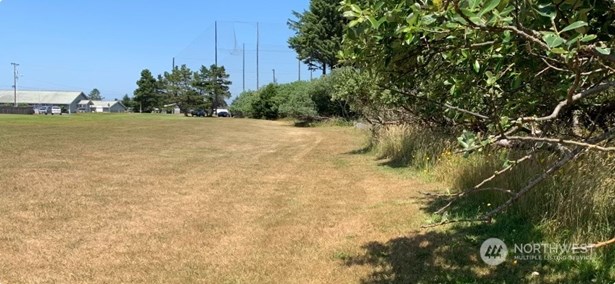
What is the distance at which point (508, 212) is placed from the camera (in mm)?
5758

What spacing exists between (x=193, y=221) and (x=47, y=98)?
5453 inches

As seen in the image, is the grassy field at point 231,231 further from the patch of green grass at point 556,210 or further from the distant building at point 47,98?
the distant building at point 47,98

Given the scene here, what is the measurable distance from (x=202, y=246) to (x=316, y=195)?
3480mm

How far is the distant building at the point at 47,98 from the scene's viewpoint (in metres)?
124

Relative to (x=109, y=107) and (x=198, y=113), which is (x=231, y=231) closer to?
(x=198, y=113)

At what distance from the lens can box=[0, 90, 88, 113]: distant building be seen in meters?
124

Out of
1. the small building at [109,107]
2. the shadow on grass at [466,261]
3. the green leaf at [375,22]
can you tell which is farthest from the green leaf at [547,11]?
the small building at [109,107]

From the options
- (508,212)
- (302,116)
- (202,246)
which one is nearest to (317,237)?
(202,246)

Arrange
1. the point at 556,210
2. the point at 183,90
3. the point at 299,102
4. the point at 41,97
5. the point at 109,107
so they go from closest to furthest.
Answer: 1. the point at 556,210
2. the point at 299,102
3. the point at 183,90
4. the point at 41,97
5. the point at 109,107

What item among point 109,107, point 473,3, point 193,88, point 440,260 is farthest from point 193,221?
point 109,107

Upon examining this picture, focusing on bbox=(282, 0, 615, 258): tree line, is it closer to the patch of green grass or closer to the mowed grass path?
the patch of green grass

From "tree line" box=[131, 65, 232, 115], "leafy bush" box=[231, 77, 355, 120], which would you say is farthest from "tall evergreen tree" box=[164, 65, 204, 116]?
"leafy bush" box=[231, 77, 355, 120]

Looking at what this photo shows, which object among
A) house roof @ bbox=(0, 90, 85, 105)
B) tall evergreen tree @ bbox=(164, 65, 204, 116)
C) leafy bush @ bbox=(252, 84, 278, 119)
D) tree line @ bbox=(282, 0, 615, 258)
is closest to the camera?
tree line @ bbox=(282, 0, 615, 258)

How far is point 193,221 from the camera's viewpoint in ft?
21.6
